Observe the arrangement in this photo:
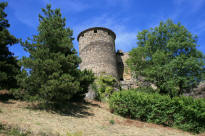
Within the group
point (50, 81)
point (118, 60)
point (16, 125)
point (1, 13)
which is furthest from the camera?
point (118, 60)

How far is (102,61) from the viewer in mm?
20141

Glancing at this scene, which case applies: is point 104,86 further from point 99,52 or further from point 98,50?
point 98,50

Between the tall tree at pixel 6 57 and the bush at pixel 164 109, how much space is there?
6.96 metres

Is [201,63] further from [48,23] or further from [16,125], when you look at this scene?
[16,125]

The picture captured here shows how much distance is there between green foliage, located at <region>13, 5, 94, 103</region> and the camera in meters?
9.36

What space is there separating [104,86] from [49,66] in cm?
999

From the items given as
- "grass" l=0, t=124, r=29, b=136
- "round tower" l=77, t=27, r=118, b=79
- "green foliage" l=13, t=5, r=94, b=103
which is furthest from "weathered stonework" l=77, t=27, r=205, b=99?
"grass" l=0, t=124, r=29, b=136

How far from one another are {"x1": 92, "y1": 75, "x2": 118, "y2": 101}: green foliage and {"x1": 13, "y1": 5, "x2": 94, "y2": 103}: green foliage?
718 cm

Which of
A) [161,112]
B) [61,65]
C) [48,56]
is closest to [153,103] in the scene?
[161,112]

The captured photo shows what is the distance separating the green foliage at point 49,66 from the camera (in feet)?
30.7

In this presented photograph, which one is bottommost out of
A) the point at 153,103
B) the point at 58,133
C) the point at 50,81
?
the point at 58,133

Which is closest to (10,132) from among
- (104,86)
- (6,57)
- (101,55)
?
(6,57)

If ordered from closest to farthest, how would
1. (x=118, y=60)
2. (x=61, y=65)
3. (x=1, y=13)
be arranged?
(x=61, y=65) < (x=1, y=13) < (x=118, y=60)

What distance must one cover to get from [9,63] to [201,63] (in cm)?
1626
